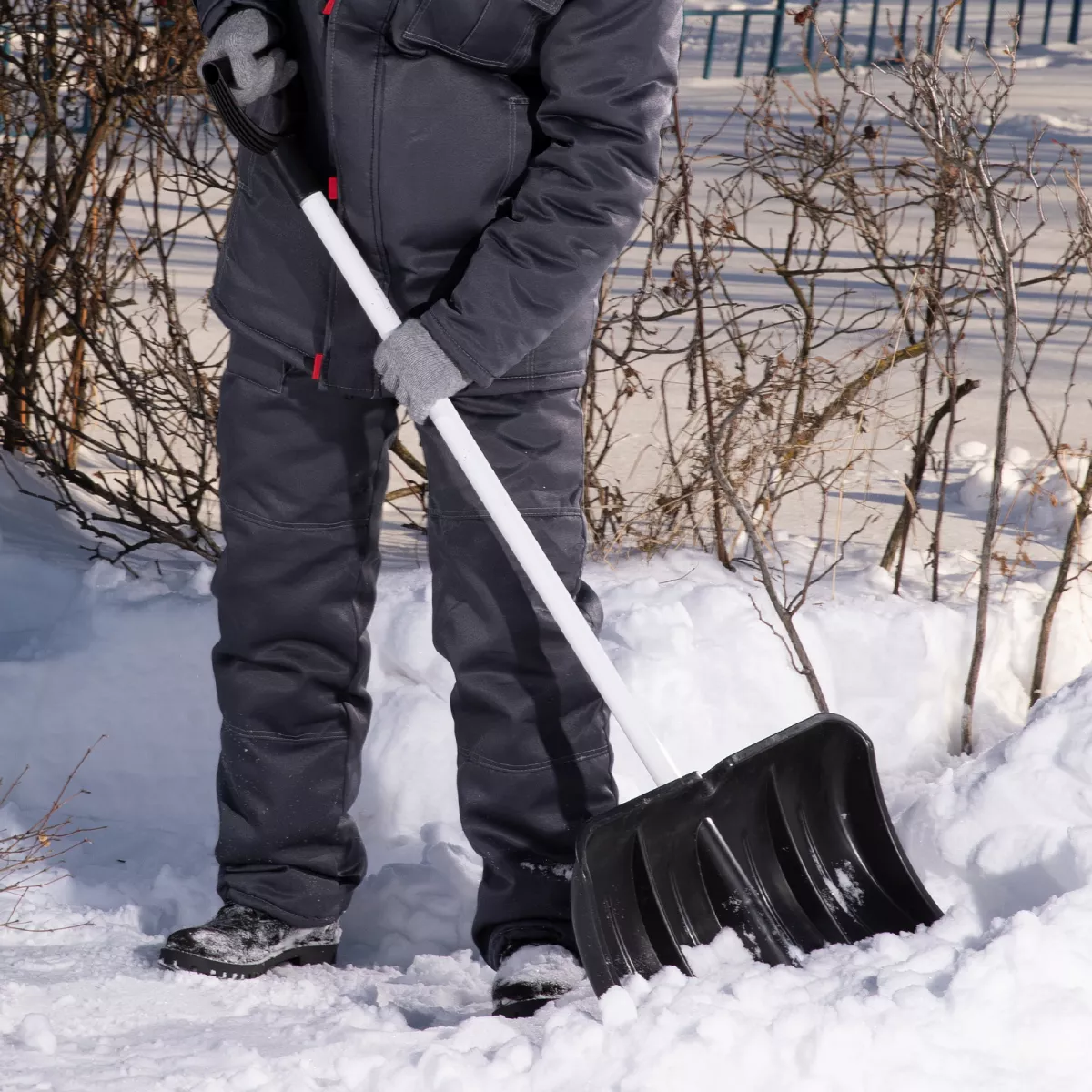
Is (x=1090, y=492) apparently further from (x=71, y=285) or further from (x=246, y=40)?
(x=71, y=285)

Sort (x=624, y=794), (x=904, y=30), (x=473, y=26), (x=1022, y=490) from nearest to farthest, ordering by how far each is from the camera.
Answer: (x=473, y=26)
(x=624, y=794)
(x=1022, y=490)
(x=904, y=30)

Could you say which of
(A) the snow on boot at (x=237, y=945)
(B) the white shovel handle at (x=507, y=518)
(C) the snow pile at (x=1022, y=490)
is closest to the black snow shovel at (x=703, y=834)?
(B) the white shovel handle at (x=507, y=518)

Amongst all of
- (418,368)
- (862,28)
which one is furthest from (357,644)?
(862,28)

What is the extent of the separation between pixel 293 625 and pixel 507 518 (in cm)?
44

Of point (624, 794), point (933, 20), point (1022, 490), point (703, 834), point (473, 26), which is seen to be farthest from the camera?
point (933, 20)

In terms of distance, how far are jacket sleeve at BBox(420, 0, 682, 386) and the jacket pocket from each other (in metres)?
0.03

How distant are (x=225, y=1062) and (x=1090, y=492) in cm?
198

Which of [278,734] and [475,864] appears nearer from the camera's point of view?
[278,734]

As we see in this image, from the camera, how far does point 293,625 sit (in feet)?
6.56

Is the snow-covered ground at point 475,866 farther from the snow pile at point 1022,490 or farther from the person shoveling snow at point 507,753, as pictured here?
the snow pile at point 1022,490

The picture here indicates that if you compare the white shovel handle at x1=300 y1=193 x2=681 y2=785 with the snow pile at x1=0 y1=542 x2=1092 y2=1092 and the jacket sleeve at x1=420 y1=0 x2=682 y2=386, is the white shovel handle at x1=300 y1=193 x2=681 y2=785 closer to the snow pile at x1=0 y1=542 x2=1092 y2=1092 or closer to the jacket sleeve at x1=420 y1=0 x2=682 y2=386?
the jacket sleeve at x1=420 y1=0 x2=682 y2=386

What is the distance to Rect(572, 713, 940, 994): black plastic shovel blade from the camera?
176 centimetres

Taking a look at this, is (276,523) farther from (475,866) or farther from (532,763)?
(475,866)

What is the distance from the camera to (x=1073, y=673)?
2967 mm
